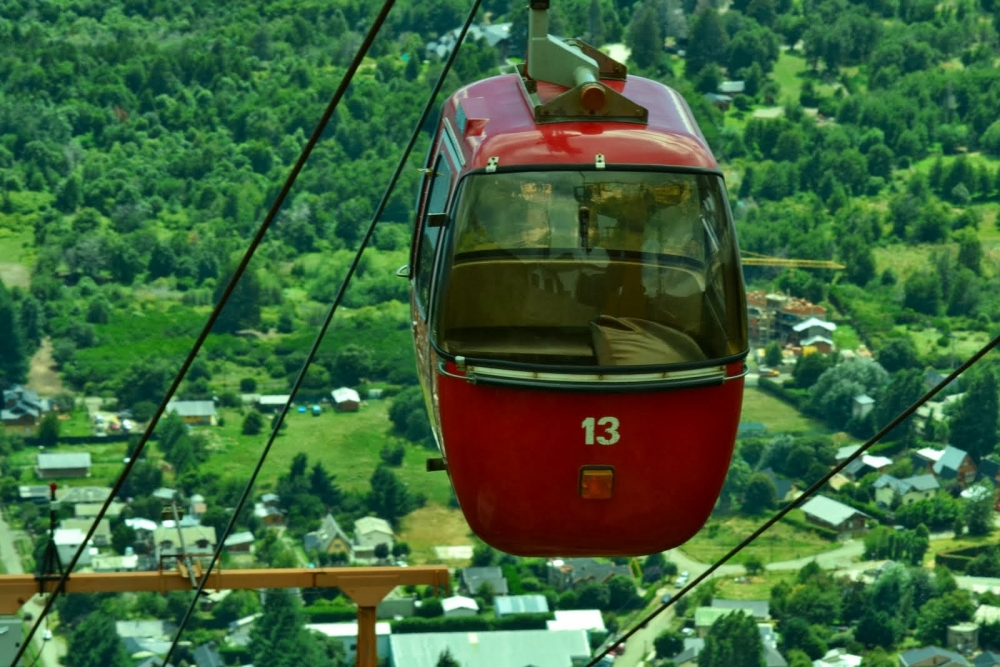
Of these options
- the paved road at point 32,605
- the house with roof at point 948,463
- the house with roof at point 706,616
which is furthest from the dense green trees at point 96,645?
the house with roof at point 948,463

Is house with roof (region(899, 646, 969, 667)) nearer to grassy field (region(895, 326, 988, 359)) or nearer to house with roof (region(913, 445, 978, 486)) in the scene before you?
house with roof (region(913, 445, 978, 486))

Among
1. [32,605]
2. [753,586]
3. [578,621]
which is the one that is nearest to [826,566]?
[753,586]

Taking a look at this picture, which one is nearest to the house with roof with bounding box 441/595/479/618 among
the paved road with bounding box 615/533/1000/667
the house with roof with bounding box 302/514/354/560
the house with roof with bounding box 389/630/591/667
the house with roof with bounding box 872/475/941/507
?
the house with roof with bounding box 389/630/591/667

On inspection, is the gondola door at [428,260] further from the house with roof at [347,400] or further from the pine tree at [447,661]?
the house with roof at [347,400]

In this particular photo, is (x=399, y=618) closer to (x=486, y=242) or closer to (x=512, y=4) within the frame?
(x=512, y=4)

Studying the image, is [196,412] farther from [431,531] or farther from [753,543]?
[753,543]
